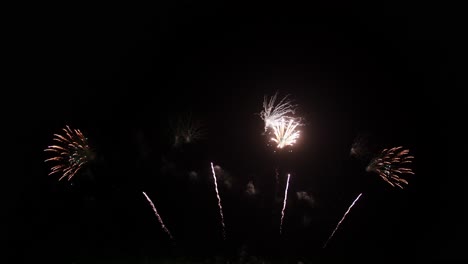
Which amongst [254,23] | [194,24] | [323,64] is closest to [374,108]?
[323,64]

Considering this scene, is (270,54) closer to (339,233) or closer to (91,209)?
(339,233)

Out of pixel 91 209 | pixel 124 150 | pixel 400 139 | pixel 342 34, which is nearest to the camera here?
pixel 91 209

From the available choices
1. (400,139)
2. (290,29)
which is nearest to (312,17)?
(290,29)

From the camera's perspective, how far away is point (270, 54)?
2038 cm

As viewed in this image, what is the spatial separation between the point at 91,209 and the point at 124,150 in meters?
3.00

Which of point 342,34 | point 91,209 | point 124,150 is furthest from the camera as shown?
point 342,34

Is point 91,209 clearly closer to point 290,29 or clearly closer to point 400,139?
point 290,29

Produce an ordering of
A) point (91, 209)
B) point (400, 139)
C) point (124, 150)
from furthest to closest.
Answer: point (400, 139) → point (124, 150) → point (91, 209)

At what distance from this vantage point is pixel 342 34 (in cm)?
2128

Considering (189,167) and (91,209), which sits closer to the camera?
(91,209)

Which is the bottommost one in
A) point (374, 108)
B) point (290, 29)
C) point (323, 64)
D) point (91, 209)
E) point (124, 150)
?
point (91, 209)

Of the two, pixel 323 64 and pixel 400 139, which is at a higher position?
pixel 323 64

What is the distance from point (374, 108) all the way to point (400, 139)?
246cm

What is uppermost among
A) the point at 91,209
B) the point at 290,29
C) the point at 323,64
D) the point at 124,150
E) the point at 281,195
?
the point at 290,29
